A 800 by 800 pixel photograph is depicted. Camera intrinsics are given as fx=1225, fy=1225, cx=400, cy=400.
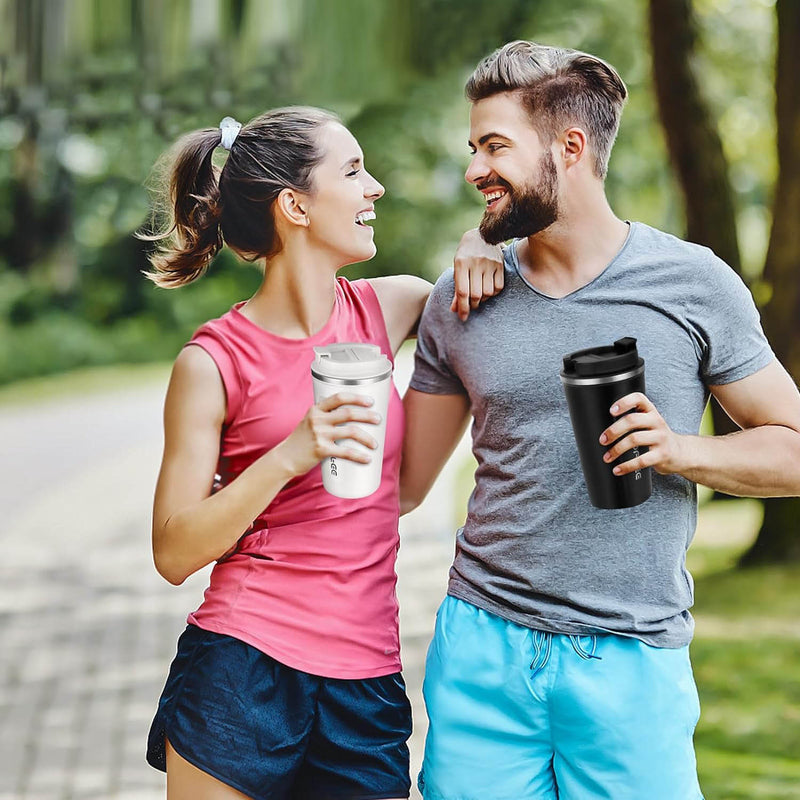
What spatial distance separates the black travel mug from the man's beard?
0.37m

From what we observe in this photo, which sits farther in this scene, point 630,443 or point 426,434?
point 426,434

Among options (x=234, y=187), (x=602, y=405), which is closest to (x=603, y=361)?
(x=602, y=405)

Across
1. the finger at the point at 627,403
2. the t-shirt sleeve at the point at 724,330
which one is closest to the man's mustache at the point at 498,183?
the t-shirt sleeve at the point at 724,330

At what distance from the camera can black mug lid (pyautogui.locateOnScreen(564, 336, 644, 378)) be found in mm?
1863

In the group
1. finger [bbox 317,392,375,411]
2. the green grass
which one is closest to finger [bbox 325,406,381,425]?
finger [bbox 317,392,375,411]

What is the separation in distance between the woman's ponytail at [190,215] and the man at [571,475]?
51 cm

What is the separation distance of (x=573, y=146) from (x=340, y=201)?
44 cm

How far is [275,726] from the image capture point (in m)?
2.20

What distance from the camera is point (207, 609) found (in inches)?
89.5

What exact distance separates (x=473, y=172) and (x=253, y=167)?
1.34 ft

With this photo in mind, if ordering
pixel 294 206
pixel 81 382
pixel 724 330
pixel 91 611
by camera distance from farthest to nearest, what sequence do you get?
pixel 81 382 → pixel 91 611 → pixel 294 206 → pixel 724 330

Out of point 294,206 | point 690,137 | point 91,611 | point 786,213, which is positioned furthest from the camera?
point 690,137

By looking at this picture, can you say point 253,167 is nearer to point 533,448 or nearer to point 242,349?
point 242,349

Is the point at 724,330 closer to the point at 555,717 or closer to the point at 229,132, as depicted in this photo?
the point at 555,717
